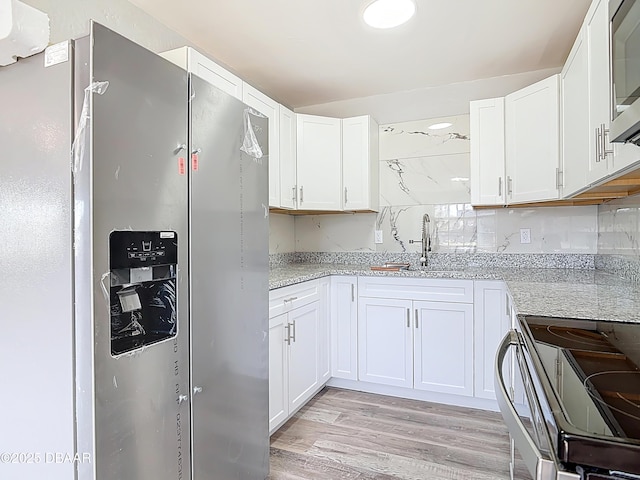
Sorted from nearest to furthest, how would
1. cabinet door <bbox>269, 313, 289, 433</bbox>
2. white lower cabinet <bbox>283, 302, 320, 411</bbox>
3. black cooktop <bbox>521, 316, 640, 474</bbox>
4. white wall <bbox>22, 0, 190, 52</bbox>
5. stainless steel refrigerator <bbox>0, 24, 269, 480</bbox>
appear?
black cooktop <bbox>521, 316, 640, 474</bbox> → stainless steel refrigerator <bbox>0, 24, 269, 480</bbox> → white wall <bbox>22, 0, 190, 52</bbox> → cabinet door <bbox>269, 313, 289, 433</bbox> → white lower cabinet <bbox>283, 302, 320, 411</bbox>

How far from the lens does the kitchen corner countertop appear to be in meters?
1.40

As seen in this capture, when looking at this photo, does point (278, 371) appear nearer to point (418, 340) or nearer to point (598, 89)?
point (418, 340)

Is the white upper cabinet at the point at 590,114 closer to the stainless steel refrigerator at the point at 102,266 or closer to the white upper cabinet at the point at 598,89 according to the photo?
the white upper cabinet at the point at 598,89

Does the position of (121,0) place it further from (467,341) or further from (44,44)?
(467,341)

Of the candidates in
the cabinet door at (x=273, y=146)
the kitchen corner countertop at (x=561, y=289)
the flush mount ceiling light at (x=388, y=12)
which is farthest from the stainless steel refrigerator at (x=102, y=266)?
the cabinet door at (x=273, y=146)

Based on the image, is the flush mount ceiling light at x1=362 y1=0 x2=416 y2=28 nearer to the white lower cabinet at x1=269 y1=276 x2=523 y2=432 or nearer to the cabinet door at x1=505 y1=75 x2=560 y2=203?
the cabinet door at x1=505 y1=75 x2=560 y2=203

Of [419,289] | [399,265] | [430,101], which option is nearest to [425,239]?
[399,265]

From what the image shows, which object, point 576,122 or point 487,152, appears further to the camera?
point 487,152

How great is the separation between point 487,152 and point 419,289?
1.06 meters

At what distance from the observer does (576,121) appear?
1911 mm

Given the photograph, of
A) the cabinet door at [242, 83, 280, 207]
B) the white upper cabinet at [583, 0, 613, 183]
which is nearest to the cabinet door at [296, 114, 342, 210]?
the cabinet door at [242, 83, 280, 207]

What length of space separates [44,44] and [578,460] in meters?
1.59

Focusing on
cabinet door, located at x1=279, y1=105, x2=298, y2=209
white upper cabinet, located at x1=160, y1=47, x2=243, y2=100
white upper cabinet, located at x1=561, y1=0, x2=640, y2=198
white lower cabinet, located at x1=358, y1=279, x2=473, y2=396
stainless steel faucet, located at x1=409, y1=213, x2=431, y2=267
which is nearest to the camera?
white upper cabinet, located at x1=561, y1=0, x2=640, y2=198

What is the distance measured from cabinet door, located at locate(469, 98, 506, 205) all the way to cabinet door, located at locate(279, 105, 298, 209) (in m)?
1.31
